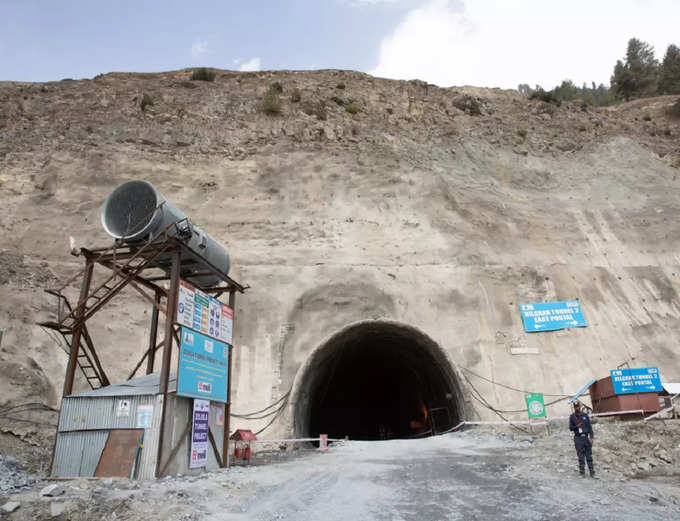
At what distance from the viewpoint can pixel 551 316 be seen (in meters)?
20.7

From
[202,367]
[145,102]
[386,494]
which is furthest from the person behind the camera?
[145,102]

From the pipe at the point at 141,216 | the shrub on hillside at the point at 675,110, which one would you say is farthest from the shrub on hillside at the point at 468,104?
the pipe at the point at 141,216

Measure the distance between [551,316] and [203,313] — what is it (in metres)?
15.0

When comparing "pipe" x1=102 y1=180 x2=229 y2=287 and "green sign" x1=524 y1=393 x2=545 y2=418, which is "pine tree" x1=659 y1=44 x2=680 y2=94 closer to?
"green sign" x1=524 y1=393 x2=545 y2=418

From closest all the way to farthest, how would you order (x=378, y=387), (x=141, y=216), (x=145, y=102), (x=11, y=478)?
(x=11, y=478) < (x=141, y=216) < (x=145, y=102) < (x=378, y=387)

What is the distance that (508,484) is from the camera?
866cm

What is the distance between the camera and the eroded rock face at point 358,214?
760 inches

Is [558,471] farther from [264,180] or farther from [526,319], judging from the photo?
[264,180]

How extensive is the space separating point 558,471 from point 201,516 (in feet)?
22.5

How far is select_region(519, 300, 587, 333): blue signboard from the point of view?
20.5 metres

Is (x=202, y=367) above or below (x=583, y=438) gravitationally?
above

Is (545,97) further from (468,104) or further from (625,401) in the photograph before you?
(625,401)

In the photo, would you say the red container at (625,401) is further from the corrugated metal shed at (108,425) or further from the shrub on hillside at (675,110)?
the shrub on hillside at (675,110)

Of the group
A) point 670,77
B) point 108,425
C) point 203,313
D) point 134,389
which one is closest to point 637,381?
point 203,313
